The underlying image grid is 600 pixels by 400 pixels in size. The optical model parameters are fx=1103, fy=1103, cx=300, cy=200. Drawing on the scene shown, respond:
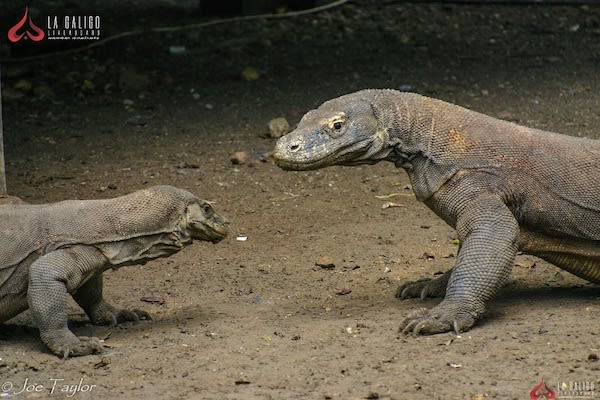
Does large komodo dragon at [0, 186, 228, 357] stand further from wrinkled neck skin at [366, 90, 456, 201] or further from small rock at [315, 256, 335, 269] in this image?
small rock at [315, 256, 335, 269]

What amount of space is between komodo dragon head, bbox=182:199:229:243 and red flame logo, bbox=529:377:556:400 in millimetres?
1909

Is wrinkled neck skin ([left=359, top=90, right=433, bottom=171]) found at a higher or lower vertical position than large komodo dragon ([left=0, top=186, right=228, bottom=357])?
higher

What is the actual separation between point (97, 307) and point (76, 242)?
20.9 inches

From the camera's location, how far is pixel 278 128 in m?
9.23

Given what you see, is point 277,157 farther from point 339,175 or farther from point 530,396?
point 339,175

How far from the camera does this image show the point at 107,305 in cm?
568

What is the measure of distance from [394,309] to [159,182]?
3101mm

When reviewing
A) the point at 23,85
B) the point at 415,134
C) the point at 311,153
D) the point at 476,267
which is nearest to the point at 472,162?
the point at 415,134

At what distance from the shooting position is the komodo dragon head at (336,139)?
5281 mm

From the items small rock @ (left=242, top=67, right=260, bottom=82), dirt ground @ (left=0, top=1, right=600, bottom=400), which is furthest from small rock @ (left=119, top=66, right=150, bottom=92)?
small rock @ (left=242, top=67, right=260, bottom=82)

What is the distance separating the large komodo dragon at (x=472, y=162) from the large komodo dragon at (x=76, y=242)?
0.59 meters

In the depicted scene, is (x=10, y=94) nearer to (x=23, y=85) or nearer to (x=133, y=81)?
(x=23, y=85)

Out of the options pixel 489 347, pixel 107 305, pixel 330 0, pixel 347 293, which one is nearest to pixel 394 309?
pixel 347 293

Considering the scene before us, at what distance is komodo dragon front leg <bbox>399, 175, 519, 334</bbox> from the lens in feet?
16.6
